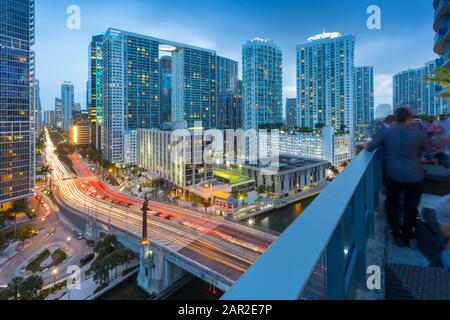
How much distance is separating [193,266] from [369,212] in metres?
12.6

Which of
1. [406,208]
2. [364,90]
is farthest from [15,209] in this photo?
[364,90]

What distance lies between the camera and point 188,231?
1770 centimetres

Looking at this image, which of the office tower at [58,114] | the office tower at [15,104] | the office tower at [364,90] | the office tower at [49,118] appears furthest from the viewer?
the office tower at [49,118]

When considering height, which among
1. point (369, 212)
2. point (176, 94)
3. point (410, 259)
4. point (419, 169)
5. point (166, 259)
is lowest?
point (166, 259)

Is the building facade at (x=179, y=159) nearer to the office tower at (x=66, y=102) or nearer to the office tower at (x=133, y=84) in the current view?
the office tower at (x=133, y=84)

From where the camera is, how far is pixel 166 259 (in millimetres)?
15266

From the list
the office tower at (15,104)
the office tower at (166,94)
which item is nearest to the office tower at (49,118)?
the office tower at (166,94)

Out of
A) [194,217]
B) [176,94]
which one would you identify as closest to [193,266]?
[194,217]

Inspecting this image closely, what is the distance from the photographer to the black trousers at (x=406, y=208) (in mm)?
2244

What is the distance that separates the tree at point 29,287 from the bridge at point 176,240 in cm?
513

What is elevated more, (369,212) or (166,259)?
(369,212)

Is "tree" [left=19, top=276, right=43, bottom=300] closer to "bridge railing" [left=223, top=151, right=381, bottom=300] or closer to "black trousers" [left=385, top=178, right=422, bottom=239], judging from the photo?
→ "black trousers" [left=385, top=178, right=422, bottom=239]
